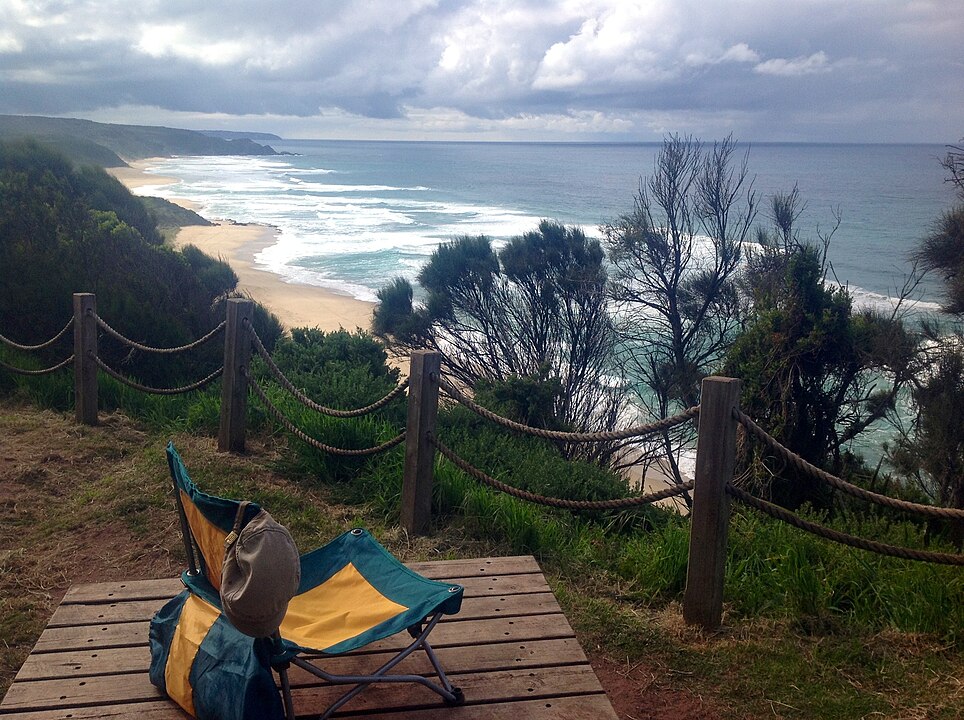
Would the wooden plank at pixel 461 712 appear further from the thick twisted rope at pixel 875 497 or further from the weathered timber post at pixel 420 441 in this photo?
the weathered timber post at pixel 420 441

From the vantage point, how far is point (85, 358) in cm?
699

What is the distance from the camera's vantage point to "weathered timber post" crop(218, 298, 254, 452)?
5.96 m

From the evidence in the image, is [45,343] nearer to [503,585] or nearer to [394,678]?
[503,585]

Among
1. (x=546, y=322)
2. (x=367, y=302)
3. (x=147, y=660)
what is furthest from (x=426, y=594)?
(x=367, y=302)

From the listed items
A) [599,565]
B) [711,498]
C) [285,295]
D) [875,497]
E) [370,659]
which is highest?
[875,497]

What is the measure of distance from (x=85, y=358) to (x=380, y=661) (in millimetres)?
5480

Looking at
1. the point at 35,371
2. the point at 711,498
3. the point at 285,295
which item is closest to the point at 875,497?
the point at 711,498

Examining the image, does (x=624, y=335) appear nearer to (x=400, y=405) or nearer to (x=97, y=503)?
(x=400, y=405)

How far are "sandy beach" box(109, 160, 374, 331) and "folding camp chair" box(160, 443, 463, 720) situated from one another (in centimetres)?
1998

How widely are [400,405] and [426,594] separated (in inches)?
222

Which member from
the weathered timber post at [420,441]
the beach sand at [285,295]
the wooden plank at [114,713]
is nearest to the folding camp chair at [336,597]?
the wooden plank at [114,713]

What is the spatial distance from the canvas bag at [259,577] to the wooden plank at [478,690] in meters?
0.46

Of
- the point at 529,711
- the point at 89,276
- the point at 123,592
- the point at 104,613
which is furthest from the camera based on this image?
the point at 89,276

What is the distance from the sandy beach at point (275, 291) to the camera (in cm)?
2695
